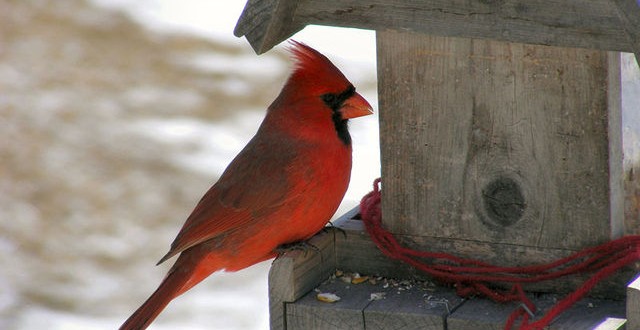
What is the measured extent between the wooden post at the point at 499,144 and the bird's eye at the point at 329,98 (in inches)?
11.2

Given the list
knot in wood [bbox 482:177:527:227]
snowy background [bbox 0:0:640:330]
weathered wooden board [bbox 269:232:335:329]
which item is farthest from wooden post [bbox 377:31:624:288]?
snowy background [bbox 0:0:640:330]

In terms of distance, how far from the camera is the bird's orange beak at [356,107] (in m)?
2.97

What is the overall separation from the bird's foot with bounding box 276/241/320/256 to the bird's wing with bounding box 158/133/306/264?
3.8 inches

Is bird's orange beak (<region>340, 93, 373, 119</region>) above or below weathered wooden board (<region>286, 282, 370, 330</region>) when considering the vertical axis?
above

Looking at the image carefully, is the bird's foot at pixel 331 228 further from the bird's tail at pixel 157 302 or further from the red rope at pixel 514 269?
the bird's tail at pixel 157 302

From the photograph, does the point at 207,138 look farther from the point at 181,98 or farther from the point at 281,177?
the point at 281,177

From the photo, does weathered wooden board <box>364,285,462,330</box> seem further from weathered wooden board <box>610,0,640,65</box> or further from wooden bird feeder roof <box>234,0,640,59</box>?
weathered wooden board <box>610,0,640,65</box>

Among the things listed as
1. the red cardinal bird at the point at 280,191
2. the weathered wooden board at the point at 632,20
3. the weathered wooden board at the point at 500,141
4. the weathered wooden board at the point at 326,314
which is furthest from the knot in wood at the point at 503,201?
the weathered wooden board at the point at 632,20

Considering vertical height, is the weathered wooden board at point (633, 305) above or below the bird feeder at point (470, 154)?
below

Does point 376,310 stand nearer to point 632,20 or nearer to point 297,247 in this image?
point 297,247

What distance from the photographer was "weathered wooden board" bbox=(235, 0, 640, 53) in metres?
2.21

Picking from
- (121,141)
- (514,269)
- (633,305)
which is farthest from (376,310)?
(121,141)

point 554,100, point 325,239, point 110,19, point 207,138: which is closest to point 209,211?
point 325,239

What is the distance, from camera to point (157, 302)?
300cm
